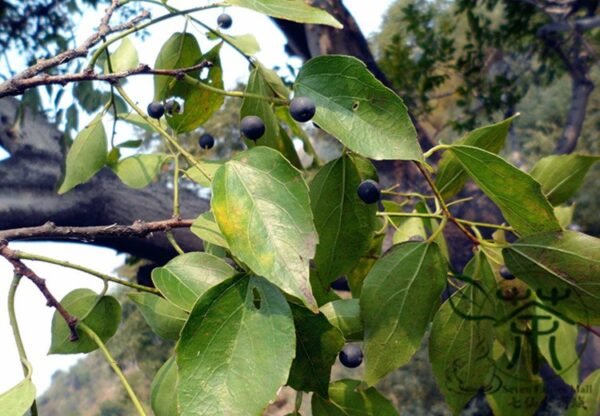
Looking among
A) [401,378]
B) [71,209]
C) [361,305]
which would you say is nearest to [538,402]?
[361,305]

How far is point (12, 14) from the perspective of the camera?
2.80 m

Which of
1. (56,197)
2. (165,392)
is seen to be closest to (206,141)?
(165,392)

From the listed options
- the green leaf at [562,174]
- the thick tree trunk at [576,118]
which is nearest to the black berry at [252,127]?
the green leaf at [562,174]

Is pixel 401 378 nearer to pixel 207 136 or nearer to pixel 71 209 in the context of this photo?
pixel 71 209

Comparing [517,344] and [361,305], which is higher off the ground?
[361,305]

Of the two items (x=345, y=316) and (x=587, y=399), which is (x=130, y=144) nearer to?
(x=345, y=316)

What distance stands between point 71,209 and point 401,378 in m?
2.76

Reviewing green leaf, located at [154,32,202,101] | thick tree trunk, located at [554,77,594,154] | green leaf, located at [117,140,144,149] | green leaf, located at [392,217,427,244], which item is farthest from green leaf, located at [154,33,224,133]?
thick tree trunk, located at [554,77,594,154]

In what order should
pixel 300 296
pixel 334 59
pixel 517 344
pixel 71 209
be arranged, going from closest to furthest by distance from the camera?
pixel 300 296 < pixel 334 59 < pixel 517 344 < pixel 71 209

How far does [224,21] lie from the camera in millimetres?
696

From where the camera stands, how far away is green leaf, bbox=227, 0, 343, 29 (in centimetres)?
40

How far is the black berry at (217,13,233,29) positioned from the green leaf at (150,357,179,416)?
398 millimetres

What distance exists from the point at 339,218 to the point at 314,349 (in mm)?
113

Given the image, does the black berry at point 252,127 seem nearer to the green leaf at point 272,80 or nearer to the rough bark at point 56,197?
the green leaf at point 272,80
